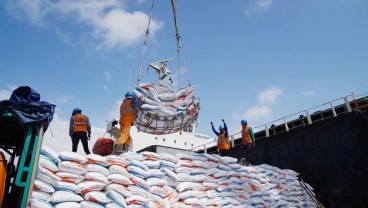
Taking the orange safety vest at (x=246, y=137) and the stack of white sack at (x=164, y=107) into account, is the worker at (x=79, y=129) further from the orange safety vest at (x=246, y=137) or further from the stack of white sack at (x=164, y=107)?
the orange safety vest at (x=246, y=137)

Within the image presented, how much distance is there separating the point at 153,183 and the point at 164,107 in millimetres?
1759

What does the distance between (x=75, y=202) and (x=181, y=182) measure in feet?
6.12

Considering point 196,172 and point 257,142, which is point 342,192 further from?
point 196,172

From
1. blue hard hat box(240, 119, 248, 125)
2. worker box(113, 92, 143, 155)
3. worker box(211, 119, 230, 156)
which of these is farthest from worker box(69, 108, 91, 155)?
blue hard hat box(240, 119, 248, 125)

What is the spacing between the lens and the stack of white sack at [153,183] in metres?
3.81

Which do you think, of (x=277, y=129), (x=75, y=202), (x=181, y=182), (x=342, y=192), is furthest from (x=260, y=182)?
(x=277, y=129)

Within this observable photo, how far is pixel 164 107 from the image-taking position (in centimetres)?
592

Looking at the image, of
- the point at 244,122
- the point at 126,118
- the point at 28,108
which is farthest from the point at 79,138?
the point at 244,122

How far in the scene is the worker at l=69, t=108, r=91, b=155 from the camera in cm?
567

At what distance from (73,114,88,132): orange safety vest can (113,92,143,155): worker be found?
2.29 feet

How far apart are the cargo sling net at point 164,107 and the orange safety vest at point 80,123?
3.37 ft

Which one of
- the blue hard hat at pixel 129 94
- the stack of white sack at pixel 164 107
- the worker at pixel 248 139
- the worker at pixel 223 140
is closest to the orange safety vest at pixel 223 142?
the worker at pixel 223 140

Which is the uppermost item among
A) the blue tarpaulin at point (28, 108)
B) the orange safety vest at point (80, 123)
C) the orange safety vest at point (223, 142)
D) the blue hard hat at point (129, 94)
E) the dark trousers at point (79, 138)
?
the blue hard hat at point (129, 94)

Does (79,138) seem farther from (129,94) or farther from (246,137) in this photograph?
(246,137)
